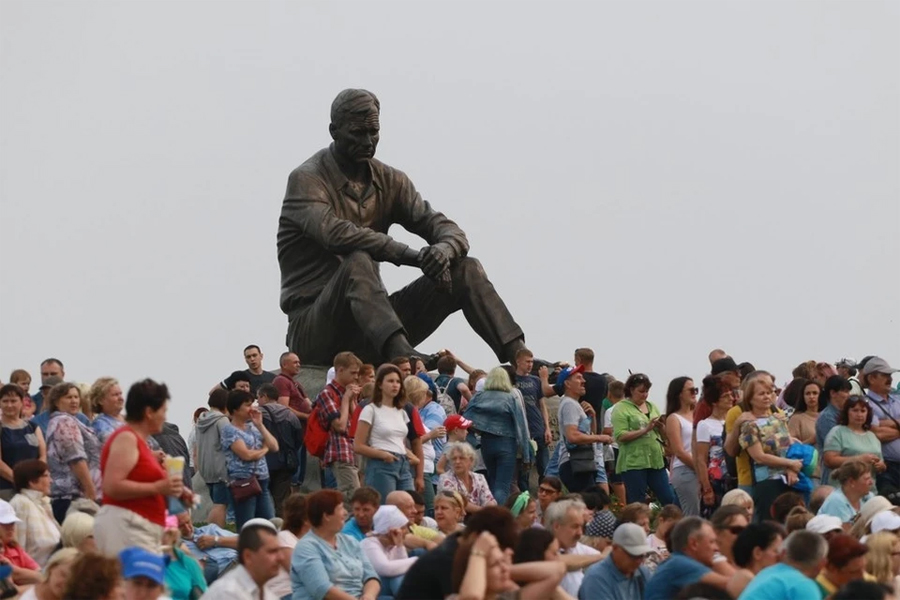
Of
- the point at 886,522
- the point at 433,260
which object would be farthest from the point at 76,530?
the point at 433,260

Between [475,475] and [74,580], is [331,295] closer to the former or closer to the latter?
[475,475]

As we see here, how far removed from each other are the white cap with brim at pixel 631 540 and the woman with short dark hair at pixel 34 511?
3863mm

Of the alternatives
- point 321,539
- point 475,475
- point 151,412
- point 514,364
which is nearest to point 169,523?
point 151,412

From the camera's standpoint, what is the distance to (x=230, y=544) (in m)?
15.2

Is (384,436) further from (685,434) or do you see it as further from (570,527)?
(570,527)

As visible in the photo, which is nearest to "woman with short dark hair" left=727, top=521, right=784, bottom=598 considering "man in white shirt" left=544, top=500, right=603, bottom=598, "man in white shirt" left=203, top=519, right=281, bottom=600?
"man in white shirt" left=544, top=500, right=603, bottom=598

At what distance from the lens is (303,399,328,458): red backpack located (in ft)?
58.1

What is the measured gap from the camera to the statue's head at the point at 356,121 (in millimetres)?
21344

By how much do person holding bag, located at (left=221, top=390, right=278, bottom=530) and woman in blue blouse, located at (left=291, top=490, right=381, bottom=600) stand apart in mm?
3438

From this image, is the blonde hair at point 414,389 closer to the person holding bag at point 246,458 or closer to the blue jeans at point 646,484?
the person holding bag at point 246,458

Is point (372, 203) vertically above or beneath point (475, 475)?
above

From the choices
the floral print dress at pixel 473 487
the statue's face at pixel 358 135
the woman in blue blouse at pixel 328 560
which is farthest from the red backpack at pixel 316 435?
the statue's face at pixel 358 135

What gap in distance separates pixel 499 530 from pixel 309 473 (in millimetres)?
9176

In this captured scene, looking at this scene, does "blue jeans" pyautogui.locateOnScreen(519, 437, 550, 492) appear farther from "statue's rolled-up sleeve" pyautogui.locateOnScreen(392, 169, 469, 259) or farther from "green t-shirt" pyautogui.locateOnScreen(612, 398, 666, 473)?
"statue's rolled-up sleeve" pyautogui.locateOnScreen(392, 169, 469, 259)
